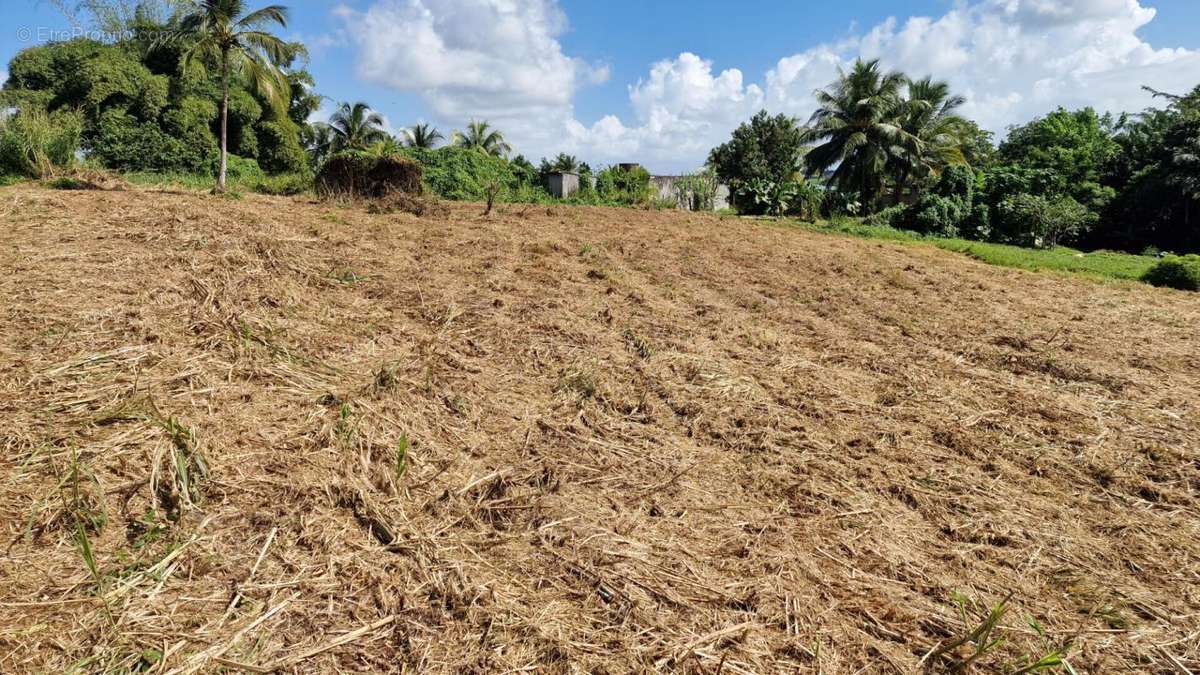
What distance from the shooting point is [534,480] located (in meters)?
2.71

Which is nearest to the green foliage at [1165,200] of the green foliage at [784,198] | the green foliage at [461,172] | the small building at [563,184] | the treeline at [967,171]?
the treeline at [967,171]

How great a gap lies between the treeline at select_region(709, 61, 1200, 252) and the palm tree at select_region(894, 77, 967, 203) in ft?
0.18

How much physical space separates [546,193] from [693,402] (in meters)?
18.2

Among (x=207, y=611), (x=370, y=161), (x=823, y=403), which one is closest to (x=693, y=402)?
(x=823, y=403)

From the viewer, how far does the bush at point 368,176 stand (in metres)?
10.6

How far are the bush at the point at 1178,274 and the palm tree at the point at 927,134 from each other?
54.6 ft

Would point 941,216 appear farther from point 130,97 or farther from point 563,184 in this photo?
point 130,97

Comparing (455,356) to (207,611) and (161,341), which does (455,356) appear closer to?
(161,341)

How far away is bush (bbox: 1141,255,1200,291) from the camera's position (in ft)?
28.8

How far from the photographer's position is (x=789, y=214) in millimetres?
22641

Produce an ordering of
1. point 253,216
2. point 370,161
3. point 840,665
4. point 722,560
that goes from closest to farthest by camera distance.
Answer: point 840,665
point 722,560
point 253,216
point 370,161

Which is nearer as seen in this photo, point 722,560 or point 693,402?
point 722,560

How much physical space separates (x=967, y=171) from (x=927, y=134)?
716 centimetres

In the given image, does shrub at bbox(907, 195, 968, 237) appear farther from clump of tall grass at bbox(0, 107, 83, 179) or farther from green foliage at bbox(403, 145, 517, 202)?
clump of tall grass at bbox(0, 107, 83, 179)
